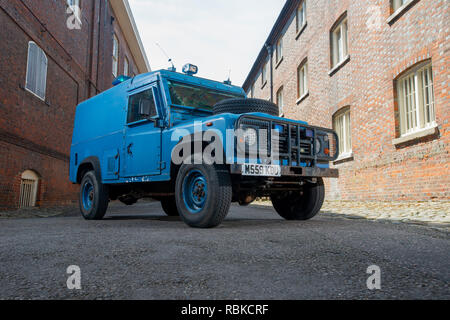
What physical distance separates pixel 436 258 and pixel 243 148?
2.34 m

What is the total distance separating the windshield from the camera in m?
5.76

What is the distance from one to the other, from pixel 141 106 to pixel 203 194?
1709mm

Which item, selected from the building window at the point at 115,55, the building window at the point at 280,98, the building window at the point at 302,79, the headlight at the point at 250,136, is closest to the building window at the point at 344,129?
the building window at the point at 302,79

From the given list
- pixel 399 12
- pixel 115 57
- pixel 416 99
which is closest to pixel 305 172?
pixel 416 99

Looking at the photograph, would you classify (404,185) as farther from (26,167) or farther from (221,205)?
(26,167)

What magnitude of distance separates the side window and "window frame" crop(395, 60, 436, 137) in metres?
5.51

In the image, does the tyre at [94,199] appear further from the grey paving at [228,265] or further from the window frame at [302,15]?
the window frame at [302,15]

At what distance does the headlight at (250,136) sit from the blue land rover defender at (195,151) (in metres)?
0.01

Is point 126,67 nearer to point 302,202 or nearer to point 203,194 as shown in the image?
point 302,202

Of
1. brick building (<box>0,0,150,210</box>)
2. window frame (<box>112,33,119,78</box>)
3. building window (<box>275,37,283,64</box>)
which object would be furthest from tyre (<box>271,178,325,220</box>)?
window frame (<box>112,33,119,78</box>)

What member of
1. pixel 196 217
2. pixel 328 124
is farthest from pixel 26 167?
pixel 328 124

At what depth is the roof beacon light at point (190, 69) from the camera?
638cm

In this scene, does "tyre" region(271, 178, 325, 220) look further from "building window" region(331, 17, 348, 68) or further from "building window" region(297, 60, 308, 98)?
"building window" region(297, 60, 308, 98)
